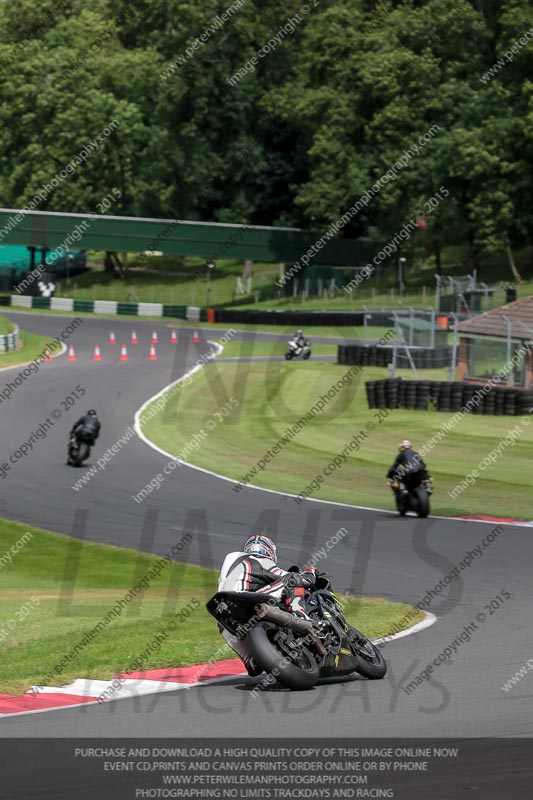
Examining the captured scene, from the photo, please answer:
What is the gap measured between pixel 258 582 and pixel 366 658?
1.25 metres

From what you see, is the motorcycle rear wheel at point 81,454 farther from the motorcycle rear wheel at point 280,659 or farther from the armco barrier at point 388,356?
the motorcycle rear wheel at point 280,659

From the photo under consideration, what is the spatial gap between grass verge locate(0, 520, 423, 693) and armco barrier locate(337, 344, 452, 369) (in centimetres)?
2533

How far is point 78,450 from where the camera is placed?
3073 centimetres

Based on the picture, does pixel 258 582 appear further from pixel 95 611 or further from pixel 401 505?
pixel 401 505

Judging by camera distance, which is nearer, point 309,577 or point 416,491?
point 309,577

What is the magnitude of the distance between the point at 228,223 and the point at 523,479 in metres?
64.9

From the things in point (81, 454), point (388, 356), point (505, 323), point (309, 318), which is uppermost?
point (505, 323)

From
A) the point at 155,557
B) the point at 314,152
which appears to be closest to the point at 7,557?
the point at 155,557

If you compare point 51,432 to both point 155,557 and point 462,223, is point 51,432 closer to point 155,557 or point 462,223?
point 155,557

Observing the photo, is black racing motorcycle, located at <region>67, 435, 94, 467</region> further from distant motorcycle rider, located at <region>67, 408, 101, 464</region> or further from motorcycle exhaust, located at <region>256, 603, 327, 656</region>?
motorcycle exhaust, located at <region>256, 603, 327, 656</region>

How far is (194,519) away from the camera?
23.7 meters

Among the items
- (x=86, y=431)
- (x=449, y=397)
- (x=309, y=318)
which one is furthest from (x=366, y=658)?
(x=309, y=318)

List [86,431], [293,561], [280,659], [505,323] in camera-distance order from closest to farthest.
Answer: [280,659]
[293,561]
[86,431]
[505,323]

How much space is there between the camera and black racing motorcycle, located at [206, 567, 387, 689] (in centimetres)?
1063
